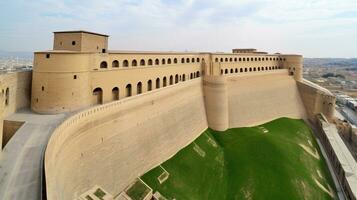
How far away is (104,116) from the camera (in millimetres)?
16031

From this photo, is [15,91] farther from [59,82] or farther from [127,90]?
[127,90]

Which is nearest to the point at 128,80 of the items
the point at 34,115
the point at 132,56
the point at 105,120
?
the point at 132,56

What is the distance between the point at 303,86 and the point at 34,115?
38.9 metres

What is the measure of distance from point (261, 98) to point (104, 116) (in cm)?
2552

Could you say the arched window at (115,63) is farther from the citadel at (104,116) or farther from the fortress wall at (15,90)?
the fortress wall at (15,90)

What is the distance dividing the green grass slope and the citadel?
1.43 metres

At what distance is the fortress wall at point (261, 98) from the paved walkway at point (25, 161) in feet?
70.9

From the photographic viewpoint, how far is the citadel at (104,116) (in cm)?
1177

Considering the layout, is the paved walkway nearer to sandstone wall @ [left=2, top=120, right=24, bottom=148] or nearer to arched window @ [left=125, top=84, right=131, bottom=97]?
sandstone wall @ [left=2, top=120, right=24, bottom=148]

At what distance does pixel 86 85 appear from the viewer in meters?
17.7

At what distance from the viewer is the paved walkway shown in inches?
364

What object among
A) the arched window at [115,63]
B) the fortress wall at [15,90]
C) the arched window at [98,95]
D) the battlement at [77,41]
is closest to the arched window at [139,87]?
the arched window at [115,63]

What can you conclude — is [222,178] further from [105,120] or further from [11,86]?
[11,86]

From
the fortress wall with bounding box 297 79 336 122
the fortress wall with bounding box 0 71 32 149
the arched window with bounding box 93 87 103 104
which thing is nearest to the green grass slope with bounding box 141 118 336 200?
the arched window with bounding box 93 87 103 104
